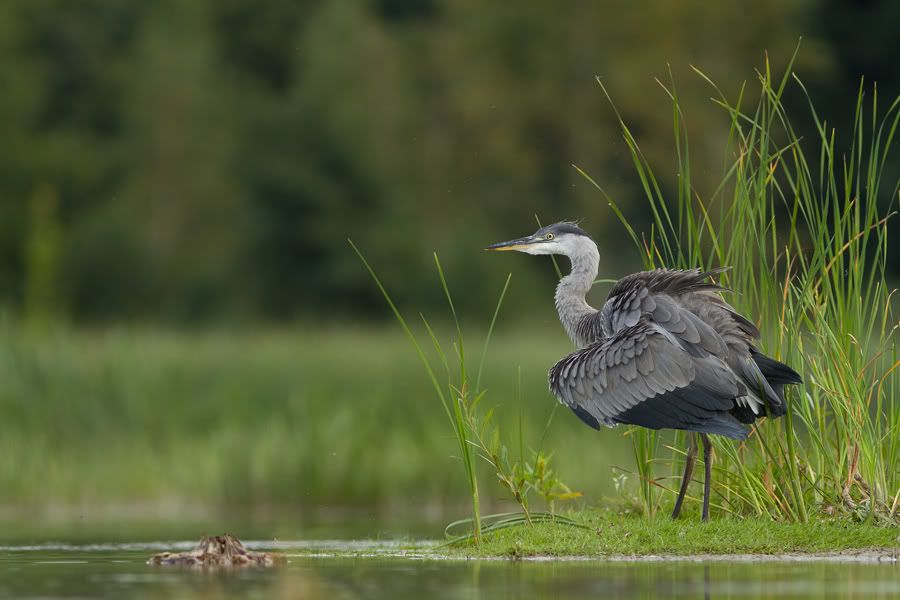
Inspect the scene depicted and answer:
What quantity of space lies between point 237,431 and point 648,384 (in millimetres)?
7002

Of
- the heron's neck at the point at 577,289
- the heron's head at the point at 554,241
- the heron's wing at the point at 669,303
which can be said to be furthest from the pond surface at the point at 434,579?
the heron's head at the point at 554,241

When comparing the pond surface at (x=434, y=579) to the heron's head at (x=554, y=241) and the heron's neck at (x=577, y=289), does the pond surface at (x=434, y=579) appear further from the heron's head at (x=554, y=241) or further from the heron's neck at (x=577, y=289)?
the heron's head at (x=554, y=241)

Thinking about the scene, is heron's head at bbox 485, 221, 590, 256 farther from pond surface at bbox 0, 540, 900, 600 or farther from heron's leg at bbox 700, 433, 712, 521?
pond surface at bbox 0, 540, 900, 600

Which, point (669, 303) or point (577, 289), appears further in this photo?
point (577, 289)

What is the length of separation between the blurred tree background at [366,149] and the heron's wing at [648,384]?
28.7m

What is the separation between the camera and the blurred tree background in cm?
4131

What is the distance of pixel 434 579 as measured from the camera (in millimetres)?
8273

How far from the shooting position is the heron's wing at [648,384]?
9.52 meters

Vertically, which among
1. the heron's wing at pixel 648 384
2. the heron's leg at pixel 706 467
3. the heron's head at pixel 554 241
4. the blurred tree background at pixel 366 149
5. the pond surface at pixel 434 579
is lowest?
the pond surface at pixel 434 579

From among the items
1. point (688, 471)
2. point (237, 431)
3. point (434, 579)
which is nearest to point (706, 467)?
point (688, 471)

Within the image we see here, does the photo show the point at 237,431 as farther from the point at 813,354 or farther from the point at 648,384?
the point at 813,354

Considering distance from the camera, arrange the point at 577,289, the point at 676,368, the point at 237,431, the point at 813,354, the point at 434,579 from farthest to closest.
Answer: the point at 237,431 → the point at 577,289 → the point at 813,354 → the point at 676,368 → the point at 434,579

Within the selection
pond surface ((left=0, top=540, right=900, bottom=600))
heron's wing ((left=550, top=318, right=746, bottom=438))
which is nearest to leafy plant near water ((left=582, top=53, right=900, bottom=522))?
heron's wing ((left=550, top=318, right=746, bottom=438))

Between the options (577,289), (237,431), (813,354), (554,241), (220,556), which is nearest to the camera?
(220,556)
